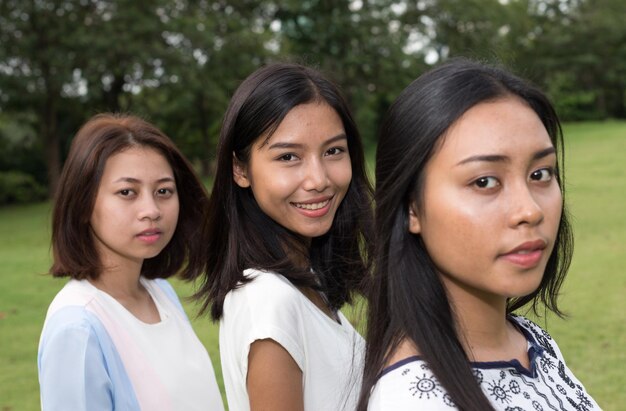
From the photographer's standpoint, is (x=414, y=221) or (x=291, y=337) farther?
(x=291, y=337)

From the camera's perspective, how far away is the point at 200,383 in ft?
9.04

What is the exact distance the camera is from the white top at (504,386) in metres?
1.32

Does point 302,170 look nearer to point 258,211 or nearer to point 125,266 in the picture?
point 258,211

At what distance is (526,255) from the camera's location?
136cm

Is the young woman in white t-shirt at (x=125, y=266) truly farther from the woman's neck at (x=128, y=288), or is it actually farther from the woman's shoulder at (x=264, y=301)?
the woman's shoulder at (x=264, y=301)

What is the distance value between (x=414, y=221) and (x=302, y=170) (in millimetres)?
720

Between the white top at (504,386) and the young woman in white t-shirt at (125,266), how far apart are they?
127 centimetres

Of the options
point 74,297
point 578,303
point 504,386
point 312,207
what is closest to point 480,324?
point 504,386

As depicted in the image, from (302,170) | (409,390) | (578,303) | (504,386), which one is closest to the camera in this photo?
(409,390)

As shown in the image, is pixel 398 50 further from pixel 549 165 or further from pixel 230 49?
pixel 549 165

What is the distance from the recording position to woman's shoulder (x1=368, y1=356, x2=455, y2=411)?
4.31 ft

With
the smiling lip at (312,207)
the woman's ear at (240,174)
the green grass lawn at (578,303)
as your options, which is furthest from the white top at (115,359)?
the smiling lip at (312,207)

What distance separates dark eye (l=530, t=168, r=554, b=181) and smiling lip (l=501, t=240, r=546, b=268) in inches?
4.7

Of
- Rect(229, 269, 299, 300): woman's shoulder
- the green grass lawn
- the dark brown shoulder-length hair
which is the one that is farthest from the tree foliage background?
Rect(229, 269, 299, 300): woman's shoulder
